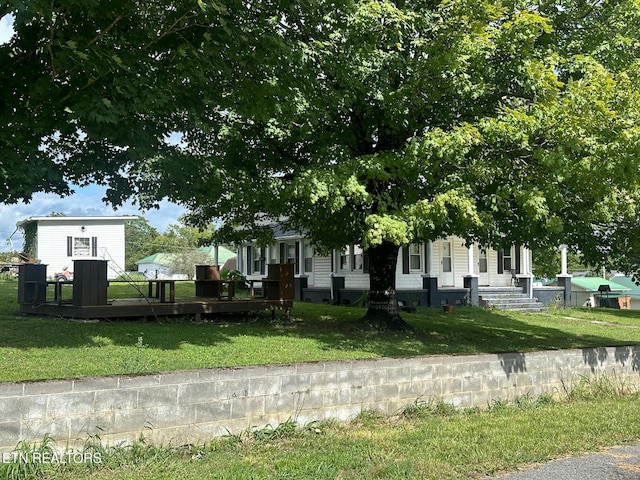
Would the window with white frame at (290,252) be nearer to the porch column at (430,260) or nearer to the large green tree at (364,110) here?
the porch column at (430,260)

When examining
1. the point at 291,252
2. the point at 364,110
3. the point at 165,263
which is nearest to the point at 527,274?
the point at 291,252

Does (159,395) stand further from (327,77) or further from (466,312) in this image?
(466,312)

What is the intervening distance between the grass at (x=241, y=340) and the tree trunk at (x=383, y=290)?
451 mm

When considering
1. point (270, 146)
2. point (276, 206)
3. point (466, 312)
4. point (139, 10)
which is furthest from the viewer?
point (466, 312)

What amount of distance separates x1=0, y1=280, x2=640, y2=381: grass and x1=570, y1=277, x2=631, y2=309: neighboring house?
14.0 meters

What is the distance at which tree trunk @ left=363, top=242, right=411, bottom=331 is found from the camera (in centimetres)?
1384

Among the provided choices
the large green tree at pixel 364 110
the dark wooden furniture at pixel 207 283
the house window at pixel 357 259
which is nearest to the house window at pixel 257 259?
the house window at pixel 357 259

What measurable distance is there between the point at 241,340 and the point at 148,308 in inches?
116

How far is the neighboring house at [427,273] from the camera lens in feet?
76.0

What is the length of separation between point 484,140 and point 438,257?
563 inches

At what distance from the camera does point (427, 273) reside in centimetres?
2320

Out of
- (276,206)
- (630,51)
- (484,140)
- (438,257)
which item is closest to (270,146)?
(276,206)

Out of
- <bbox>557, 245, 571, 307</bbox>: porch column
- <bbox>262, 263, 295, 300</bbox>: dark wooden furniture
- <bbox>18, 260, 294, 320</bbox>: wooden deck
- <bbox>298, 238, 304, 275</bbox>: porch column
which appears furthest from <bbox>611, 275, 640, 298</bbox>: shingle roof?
<bbox>18, 260, 294, 320</bbox>: wooden deck

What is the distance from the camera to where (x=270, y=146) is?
1288 centimetres
